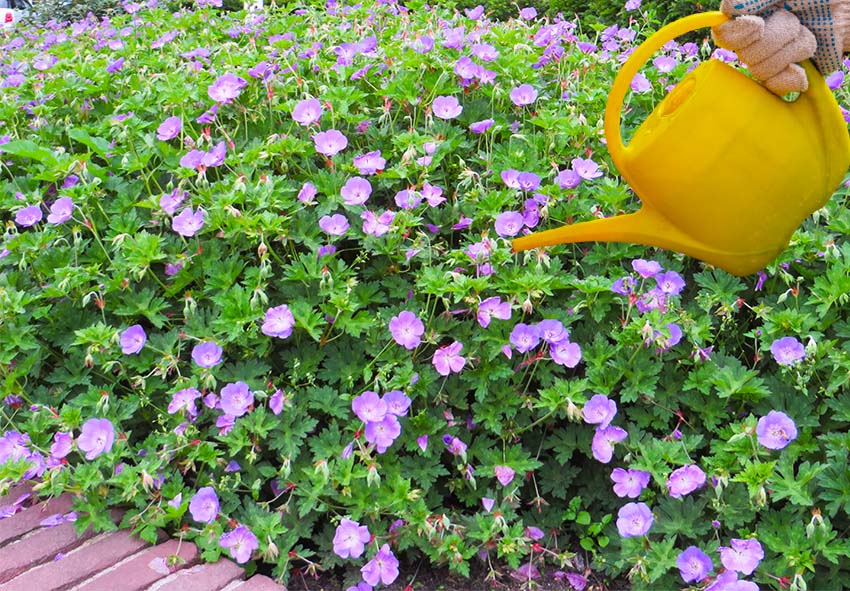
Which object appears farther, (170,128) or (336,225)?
(170,128)

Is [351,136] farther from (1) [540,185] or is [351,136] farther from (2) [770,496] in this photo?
(2) [770,496]

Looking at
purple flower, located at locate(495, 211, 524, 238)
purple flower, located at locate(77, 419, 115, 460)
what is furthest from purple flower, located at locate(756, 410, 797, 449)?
purple flower, located at locate(77, 419, 115, 460)

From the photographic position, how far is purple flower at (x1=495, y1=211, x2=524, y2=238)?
90.8 inches

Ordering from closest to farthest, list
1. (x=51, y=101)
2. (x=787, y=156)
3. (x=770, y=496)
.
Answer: (x=787, y=156) < (x=770, y=496) < (x=51, y=101)

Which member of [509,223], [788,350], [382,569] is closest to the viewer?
[382,569]

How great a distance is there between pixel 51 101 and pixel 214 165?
4.10ft

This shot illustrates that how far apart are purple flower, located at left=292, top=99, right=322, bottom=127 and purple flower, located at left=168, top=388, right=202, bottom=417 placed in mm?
954

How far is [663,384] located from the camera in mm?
2133

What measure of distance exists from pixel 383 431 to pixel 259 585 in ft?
1.47

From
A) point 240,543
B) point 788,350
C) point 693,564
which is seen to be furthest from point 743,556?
A: point 240,543

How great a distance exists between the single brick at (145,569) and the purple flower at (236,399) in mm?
328

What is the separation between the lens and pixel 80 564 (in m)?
1.94

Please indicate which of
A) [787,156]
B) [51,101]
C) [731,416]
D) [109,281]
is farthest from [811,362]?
[51,101]

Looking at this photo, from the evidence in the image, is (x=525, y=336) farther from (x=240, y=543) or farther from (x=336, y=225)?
(x=240, y=543)
